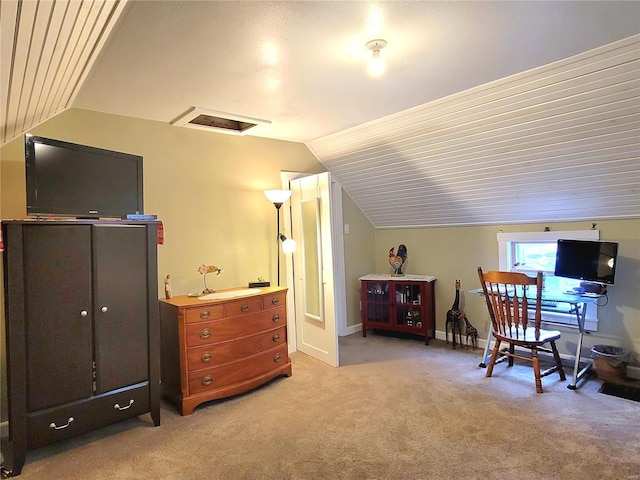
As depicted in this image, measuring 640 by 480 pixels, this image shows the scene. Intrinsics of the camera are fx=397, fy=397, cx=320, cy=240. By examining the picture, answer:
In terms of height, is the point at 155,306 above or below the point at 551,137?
below

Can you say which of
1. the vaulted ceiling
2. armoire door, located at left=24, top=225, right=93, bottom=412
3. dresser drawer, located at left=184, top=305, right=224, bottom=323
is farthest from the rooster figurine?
armoire door, located at left=24, top=225, right=93, bottom=412

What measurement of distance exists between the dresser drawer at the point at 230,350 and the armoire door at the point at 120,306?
1.10ft

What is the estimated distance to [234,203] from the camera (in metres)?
3.70

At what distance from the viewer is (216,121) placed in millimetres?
3455

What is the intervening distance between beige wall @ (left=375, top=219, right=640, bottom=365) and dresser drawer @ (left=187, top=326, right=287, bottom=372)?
2002 millimetres

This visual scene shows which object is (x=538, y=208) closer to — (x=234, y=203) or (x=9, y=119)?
(x=234, y=203)

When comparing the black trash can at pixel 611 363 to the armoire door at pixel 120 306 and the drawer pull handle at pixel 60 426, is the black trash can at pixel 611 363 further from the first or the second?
the drawer pull handle at pixel 60 426

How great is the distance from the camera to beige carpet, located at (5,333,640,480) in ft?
6.84

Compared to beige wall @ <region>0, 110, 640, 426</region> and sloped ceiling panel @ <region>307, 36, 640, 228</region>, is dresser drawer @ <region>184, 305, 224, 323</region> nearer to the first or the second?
beige wall @ <region>0, 110, 640, 426</region>

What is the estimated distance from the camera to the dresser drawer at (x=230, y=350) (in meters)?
2.83

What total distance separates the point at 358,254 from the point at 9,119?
352 centimetres

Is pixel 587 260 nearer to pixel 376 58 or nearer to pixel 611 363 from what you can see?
pixel 611 363

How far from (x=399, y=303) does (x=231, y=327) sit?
209 centimetres

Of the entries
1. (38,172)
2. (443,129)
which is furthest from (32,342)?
(443,129)
